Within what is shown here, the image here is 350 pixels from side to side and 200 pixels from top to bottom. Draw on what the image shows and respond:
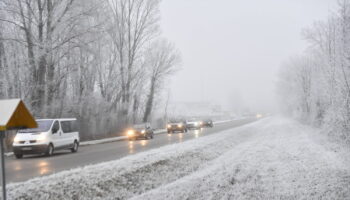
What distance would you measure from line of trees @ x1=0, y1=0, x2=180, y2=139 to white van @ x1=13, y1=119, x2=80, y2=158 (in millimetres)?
5770

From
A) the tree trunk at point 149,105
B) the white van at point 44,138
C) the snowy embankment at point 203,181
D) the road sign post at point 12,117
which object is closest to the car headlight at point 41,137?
the white van at point 44,138

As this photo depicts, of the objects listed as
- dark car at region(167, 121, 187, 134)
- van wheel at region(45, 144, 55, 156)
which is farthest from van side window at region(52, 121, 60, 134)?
dark car at region(167, 121, 187, 134)

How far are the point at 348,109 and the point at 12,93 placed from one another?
21674 millimetres

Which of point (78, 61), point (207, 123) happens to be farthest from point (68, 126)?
point (207, 123)

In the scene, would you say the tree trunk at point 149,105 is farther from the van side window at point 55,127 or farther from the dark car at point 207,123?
the van side window at point 55,127

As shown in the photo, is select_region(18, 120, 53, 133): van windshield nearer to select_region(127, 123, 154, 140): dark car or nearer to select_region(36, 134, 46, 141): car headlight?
select_region(36, 134, 46, 141): car headlight

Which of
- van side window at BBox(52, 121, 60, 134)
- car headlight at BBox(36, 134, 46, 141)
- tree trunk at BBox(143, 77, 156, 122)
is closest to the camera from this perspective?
car headlight at BBox(36, 134, 46, 141)

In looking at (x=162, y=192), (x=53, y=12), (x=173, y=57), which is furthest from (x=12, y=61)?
(x=173, y=57)

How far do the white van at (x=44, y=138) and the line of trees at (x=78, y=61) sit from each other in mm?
5770

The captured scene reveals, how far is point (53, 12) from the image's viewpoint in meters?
30.1

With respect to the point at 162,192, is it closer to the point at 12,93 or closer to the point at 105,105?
the point at 12,93

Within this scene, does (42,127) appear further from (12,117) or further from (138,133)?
(138,133)

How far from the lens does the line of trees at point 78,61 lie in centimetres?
2912

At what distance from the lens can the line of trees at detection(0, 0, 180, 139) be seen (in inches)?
1147
